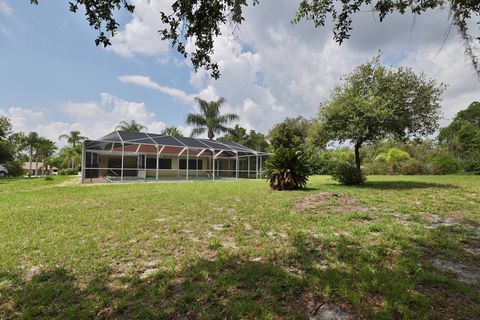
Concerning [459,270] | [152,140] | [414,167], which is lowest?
Answer: [459,270]

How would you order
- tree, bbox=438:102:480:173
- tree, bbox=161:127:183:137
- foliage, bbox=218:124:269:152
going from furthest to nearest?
tree, bbox=161:127:183:137 < foliage, bbox=218:124:269:152 < tree, bbox=438:102:480:173

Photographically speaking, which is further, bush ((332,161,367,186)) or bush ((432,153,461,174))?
bush ((432,153,461,174))

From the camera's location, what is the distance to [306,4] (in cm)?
454

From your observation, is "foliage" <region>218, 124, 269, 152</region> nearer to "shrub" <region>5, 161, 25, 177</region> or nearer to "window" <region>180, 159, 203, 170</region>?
"window" <region>180, 159, 203, 170</region>

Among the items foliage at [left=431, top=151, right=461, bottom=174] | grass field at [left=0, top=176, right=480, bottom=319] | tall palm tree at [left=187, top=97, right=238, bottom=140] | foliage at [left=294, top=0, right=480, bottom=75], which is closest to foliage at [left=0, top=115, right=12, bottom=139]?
tall palm tree at [left=187, top=97, right=238, bottom=140]

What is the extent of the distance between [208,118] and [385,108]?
21846 millimetres

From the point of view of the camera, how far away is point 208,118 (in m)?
30.4

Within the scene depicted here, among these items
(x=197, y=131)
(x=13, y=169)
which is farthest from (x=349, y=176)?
(x=13, y=169)

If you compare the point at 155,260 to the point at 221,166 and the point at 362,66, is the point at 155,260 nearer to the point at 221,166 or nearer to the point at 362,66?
the point at 362,66

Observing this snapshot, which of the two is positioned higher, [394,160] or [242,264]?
[394,160]

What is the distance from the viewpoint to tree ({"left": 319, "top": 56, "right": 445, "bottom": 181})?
1130 cm

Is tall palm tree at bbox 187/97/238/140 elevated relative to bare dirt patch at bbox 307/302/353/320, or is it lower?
elevated

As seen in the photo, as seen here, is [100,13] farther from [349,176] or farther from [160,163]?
[160,163]

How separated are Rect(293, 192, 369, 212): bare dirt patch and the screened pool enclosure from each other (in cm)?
1447
